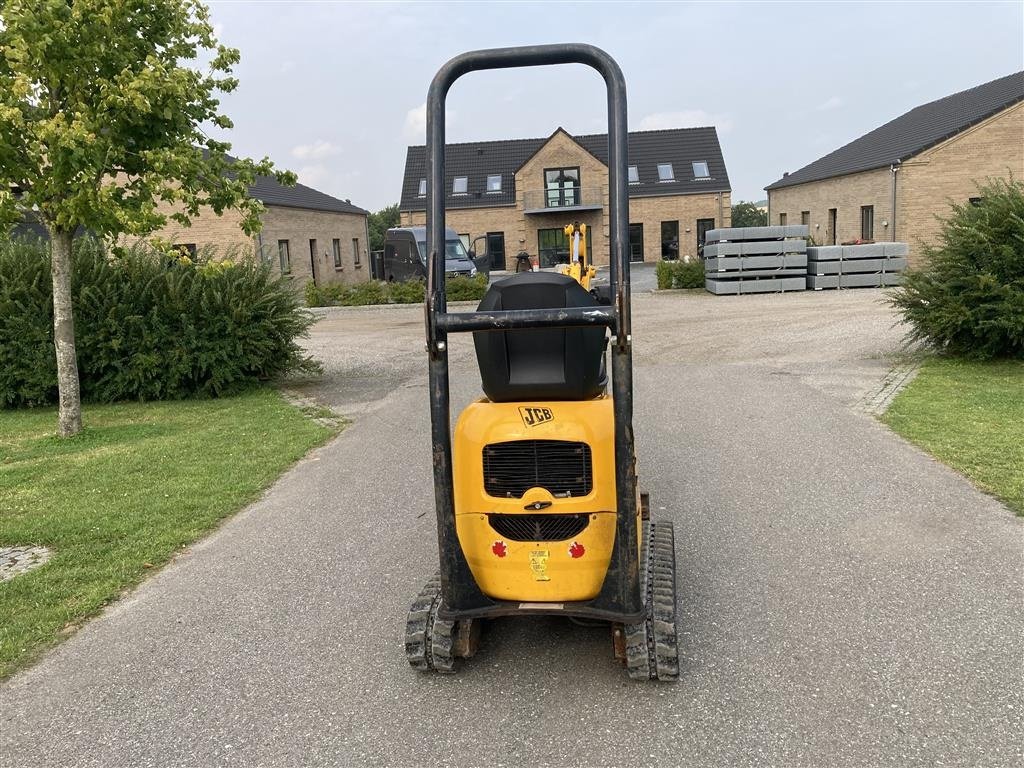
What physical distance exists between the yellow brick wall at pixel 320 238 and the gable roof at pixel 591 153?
3.99 meters

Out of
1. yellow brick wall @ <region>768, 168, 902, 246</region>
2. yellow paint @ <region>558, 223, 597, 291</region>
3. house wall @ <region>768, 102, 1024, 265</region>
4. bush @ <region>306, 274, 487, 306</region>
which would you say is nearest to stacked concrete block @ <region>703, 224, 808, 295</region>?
house wall @ <region>768, 102, 1024, 265</region>

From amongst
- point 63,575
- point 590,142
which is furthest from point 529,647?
point 590,142

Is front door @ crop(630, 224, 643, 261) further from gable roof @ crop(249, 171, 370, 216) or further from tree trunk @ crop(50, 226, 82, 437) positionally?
tree trunk @ crop(50, 226, 82, 437)

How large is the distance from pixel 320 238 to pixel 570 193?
14.4 m

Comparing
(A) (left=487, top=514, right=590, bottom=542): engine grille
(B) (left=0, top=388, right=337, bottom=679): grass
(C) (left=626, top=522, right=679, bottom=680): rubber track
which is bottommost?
(B) (left=0, top=388, right=337, bottom=679): grass

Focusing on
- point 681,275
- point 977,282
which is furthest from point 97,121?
point 681,275

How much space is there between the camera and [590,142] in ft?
156

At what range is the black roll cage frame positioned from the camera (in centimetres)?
312

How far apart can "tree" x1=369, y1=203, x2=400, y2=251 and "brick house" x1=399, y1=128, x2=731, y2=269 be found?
36.2ft

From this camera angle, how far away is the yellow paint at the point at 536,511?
136 inches

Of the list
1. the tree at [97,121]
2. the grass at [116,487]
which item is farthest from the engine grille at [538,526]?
the tree at [97,121]

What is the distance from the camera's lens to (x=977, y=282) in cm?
1174

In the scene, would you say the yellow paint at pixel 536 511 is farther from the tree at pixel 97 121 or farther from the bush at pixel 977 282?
the bush at pixel 977 282

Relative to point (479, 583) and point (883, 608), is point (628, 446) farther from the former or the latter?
point (883, 608)
